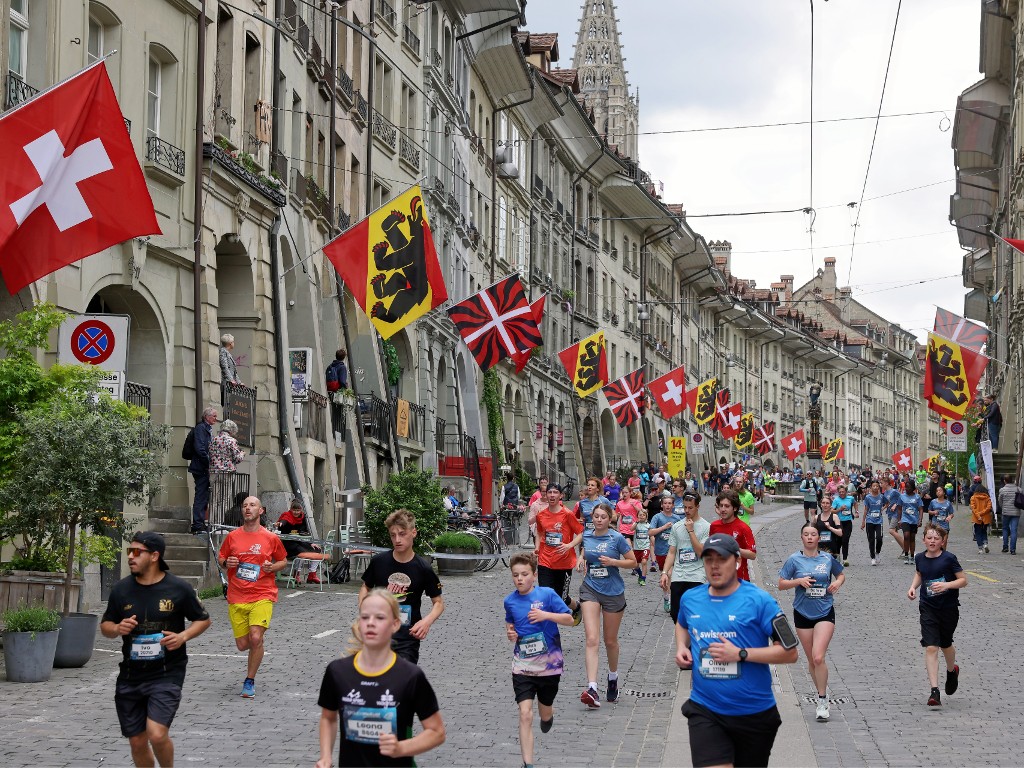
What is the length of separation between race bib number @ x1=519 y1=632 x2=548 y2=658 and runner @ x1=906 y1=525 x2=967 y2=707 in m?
3.93

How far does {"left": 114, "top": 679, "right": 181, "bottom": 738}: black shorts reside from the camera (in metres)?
8.10

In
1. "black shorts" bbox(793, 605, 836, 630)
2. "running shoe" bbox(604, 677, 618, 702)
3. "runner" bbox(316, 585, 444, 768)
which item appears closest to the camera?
"runner" bbox(316, 585, 444, 768)

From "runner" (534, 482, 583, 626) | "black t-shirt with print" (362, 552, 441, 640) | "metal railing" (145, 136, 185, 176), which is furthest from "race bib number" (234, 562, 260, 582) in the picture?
"metal railing" (145, 136, 185, 176)

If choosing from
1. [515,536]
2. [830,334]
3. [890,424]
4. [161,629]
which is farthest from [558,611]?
[890,424]

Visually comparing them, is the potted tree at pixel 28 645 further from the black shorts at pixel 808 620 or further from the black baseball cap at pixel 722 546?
the black baseball cap at pixel 722 546

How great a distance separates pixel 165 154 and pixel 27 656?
448 inches

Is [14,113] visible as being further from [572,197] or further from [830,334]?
[830,334]

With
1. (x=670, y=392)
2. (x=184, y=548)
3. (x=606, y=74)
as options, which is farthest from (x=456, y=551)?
(x=606, y=74)

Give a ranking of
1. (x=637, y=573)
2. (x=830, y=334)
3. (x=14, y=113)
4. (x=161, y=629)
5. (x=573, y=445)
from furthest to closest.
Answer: (x=830, y=334)
(x=573, y=445)
(x=637, y=573)
(x=14, y=113)
(x=161, y=629)

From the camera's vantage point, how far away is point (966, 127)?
56.5 metres

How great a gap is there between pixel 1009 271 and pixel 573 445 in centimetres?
1863

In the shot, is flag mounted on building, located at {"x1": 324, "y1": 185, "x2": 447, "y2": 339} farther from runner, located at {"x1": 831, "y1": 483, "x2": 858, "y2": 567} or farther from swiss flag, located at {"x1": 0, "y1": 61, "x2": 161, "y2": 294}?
runner, located at {"x1": 831, "y1": 483, "x2": 858, "y2": 567}

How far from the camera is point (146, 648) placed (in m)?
8.23

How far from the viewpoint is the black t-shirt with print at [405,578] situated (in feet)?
34.0
